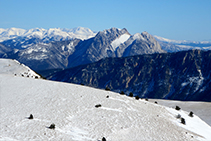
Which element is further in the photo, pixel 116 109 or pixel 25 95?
pixel 25 95

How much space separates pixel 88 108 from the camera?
4303cm

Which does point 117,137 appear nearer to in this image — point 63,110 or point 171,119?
point 63,110

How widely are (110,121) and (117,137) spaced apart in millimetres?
5312

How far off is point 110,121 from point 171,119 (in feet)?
45.9

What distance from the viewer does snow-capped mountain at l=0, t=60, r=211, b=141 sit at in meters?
32.4

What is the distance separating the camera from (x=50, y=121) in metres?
35.7

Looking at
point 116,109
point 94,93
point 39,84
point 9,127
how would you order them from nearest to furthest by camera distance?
point 9,127 → point 116,109 → point 94,93 → point 39,84

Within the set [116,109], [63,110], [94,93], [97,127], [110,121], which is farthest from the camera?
[94,93]

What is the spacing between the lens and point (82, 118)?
38.1 meters

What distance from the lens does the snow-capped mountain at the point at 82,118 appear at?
32.4m

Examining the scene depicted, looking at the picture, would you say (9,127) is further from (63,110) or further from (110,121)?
(110,121)

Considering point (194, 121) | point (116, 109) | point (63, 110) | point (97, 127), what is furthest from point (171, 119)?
point (63, 110)

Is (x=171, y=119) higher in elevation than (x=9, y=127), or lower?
lower

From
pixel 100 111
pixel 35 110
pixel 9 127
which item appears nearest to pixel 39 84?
pixel 35 110
